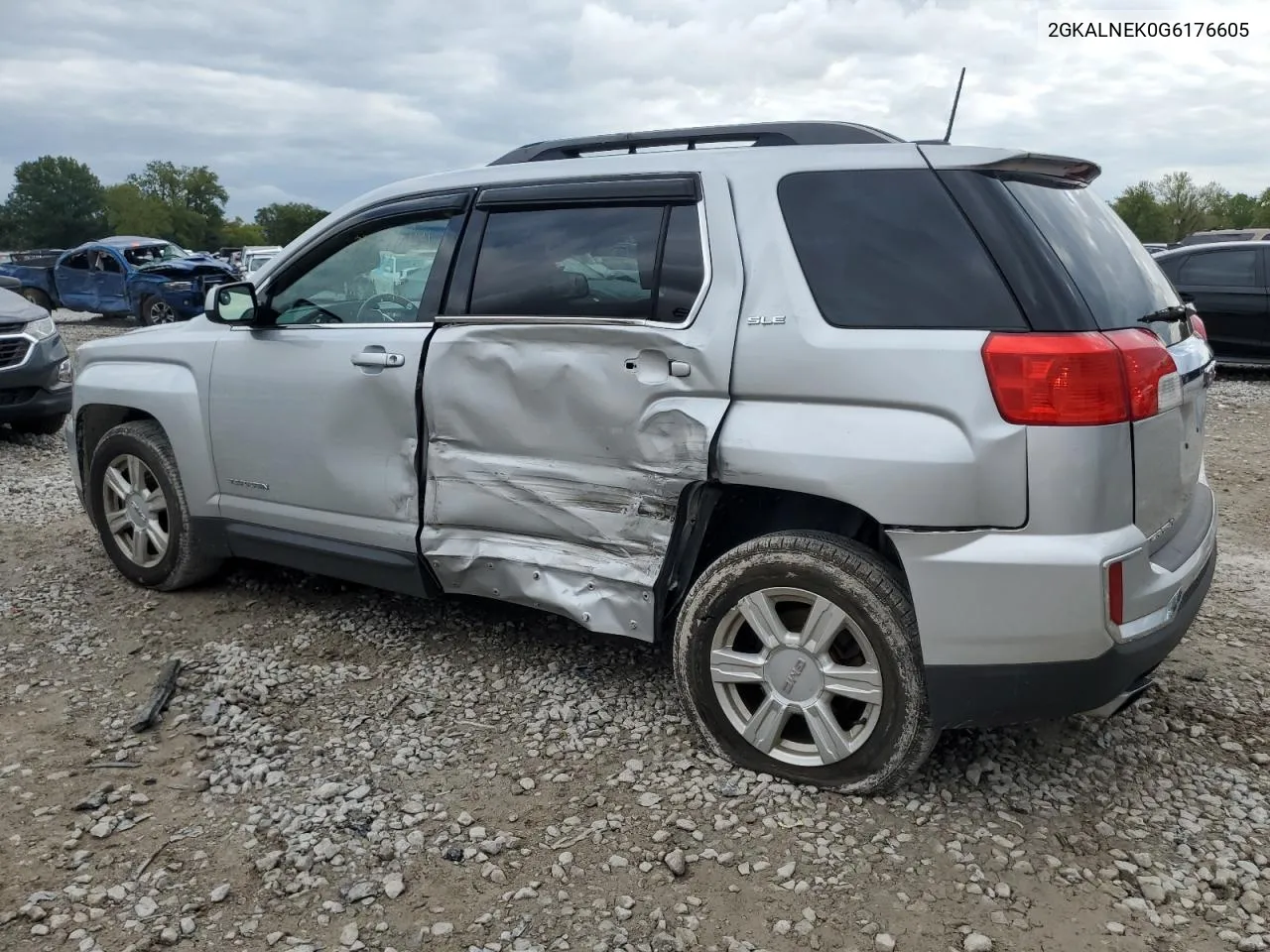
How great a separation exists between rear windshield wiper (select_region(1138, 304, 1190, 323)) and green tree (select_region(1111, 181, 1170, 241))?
78222 millimetres

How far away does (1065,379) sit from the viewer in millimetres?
2572

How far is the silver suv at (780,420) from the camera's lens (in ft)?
8.70

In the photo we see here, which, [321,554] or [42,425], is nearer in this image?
[321,554]

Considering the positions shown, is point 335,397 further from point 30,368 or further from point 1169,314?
point 30,368

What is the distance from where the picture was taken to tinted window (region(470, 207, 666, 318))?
130 inches

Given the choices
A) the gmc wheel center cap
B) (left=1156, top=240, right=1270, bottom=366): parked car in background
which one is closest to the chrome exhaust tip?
the gmc wheel center cap

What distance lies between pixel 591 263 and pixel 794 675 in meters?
1.49

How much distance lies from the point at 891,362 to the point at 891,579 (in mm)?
599

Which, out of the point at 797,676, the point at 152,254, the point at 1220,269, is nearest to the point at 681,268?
the point at 797,676

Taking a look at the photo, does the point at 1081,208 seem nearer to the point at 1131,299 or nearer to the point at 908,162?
the point at 1131,299

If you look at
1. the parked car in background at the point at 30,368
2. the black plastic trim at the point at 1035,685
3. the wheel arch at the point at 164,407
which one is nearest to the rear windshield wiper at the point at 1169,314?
the black plastic trim at the point at 1035,685

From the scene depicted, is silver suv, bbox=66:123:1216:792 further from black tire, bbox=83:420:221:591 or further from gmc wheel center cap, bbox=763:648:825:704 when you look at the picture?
black tire, bbox=83:420:221:591

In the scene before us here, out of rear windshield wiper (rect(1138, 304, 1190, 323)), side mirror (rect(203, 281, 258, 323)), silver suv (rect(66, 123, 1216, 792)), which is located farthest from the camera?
side mirror (rect(203, 281, 258, 323))

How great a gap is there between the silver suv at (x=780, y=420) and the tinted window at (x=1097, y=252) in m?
0.01
